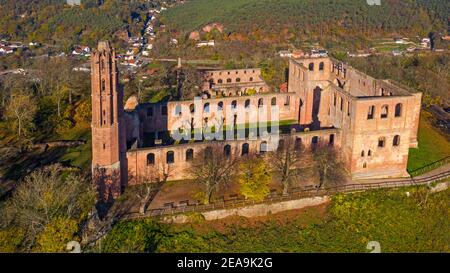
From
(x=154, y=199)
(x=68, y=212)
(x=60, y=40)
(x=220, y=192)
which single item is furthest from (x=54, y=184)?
(x=60, y=40)

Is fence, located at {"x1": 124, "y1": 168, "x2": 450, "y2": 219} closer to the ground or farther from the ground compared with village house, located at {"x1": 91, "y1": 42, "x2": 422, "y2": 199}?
closer to the ground

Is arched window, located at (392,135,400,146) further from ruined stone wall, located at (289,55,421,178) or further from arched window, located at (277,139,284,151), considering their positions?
arched window, located at (277,139,284,151)

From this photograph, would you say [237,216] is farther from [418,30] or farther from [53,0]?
[53,0]

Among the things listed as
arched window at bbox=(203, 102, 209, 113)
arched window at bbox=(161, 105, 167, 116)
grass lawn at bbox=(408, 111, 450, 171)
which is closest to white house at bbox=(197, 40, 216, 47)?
arched window at bbox=(203, 102, 209, 113)

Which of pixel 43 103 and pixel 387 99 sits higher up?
pixel 387 99

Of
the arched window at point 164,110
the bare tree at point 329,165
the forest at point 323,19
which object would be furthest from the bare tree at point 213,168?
the forest at point 323,19

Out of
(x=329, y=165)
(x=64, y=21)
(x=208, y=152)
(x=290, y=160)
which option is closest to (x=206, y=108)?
(x=208, y=152)
